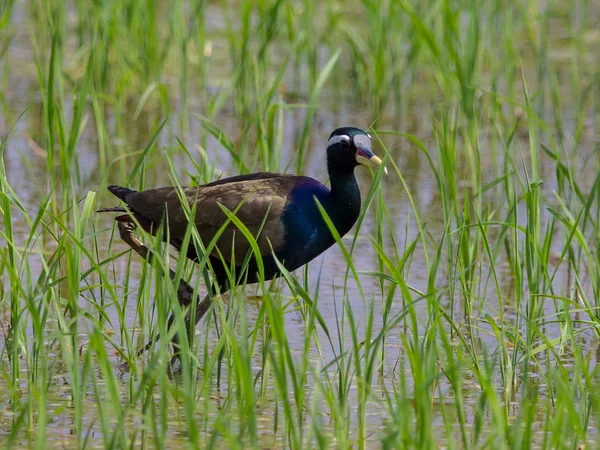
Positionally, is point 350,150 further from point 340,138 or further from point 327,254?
point 327,254

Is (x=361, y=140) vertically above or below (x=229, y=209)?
above

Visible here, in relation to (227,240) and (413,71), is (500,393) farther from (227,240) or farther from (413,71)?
(413,71)

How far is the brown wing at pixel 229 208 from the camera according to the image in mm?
4387

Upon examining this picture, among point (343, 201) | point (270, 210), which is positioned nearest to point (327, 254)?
point (343, 201)

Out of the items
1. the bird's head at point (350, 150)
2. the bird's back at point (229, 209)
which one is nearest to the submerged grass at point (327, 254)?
the bird's back at point (229, 209)

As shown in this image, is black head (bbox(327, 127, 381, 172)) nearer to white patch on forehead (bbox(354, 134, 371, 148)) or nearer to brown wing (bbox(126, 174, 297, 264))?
white patch on forehead (bbox(354, 134, 371, 148))

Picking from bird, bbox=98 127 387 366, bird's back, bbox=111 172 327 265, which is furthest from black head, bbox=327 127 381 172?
bird's back, bbox=111 172 327 265

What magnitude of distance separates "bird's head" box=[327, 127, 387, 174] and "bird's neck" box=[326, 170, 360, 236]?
0.04 metres

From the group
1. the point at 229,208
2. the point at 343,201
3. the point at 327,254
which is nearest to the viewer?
the point at 229,208

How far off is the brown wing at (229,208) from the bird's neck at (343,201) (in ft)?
0.54

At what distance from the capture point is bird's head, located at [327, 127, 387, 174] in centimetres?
448

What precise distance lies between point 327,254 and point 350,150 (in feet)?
4.28

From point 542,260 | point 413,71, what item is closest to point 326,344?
point 542,260

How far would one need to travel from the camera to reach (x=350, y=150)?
4.52 meters
